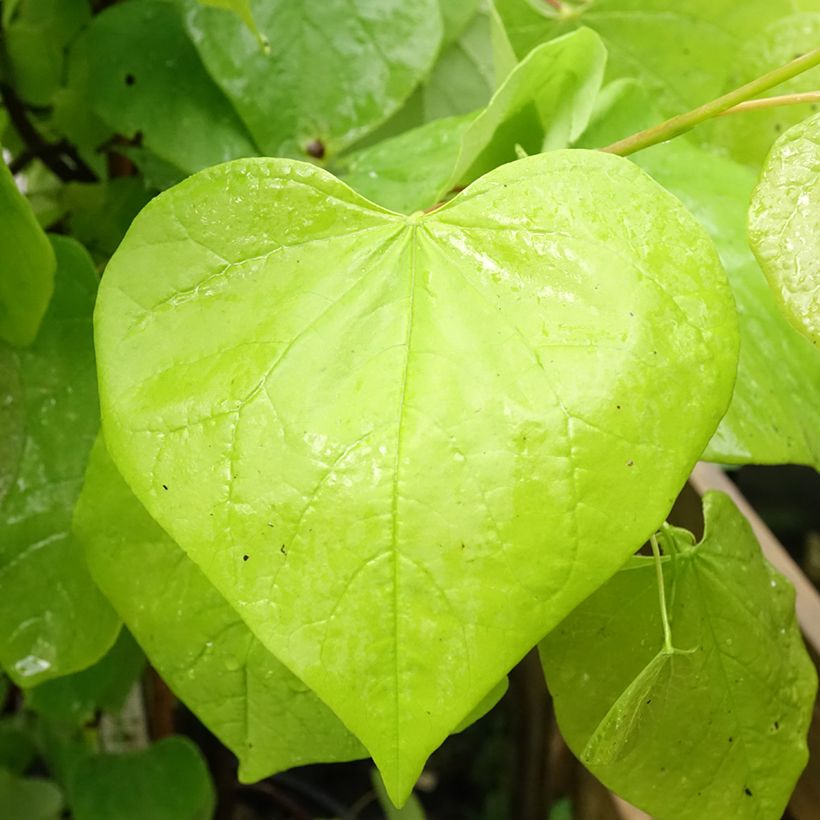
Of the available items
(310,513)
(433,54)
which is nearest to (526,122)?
(433,54)

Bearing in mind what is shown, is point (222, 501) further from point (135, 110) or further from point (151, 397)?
point (135, 110)

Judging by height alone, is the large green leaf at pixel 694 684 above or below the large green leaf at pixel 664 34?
below

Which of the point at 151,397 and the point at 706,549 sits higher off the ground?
the point at 151,397

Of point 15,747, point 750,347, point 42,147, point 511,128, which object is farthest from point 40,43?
point 15,747

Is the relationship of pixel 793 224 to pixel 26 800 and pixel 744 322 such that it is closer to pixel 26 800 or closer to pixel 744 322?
pixel 744 322

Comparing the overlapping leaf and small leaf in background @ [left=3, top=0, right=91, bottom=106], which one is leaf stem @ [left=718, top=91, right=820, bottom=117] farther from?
small leaf in background @ [left=3, top=0, right=91, bottom=106]

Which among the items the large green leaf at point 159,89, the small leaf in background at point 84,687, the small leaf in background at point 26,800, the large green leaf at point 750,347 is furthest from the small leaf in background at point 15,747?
the large green leaf at point 750,347

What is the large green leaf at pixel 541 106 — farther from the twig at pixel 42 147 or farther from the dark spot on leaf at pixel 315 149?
the twig at pixel 42 147

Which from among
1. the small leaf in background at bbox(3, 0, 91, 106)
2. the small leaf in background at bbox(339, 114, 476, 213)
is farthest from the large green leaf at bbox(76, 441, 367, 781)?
the small leaf in background at bbox(3, 0, 91, 106)

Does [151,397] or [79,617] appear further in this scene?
[79,617]

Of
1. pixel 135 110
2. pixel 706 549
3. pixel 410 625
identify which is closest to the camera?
pixel 410 625
